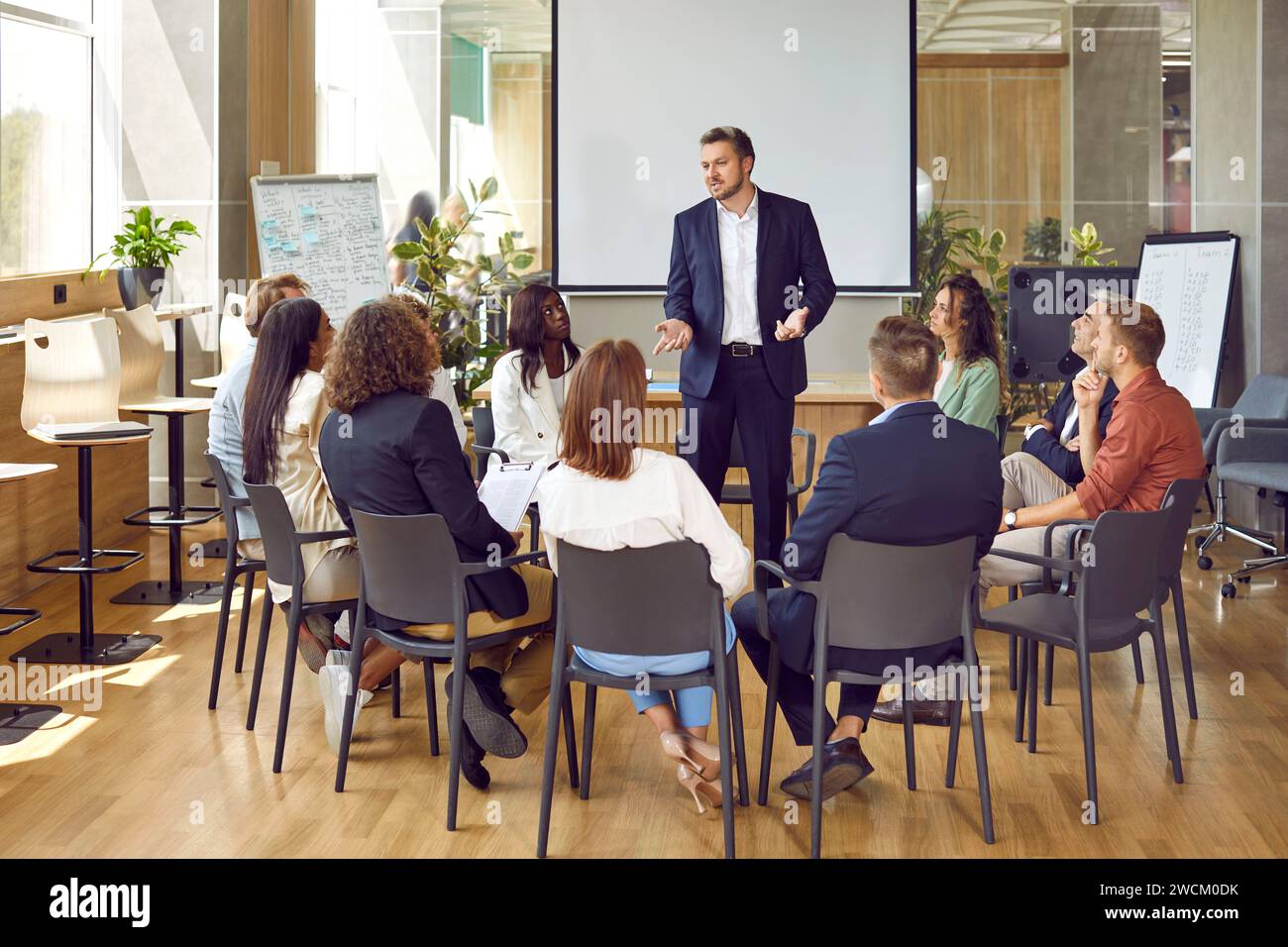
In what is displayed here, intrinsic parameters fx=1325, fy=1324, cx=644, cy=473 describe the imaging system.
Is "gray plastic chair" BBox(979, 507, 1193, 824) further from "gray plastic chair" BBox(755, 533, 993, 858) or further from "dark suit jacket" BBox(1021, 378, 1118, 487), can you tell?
"dark suit jacket" BBox(1021, 378, 1118, 487)

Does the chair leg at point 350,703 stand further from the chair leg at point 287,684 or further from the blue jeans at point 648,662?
the blue jeans at point 648,662

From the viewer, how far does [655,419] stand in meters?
6.18

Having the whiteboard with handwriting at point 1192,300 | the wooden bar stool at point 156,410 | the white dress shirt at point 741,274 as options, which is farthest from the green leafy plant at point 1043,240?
the wooden bar stool at point 156,410

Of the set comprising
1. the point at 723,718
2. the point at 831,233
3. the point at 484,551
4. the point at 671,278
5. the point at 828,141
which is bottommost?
the point at 723,718

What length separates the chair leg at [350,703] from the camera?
3.61 metres

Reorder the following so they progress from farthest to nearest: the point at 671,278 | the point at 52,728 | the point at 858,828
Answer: the point at 671,278, the point at 52,728, the point at 858,828

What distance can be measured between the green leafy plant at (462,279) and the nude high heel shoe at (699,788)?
14.3ft

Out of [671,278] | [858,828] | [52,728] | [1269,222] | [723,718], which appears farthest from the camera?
[1269,222]

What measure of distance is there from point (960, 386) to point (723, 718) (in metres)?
2.24

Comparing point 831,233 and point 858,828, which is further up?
point 831,233

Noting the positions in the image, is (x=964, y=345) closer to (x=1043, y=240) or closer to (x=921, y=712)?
(x=921, y=712)

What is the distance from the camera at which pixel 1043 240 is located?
8.14m

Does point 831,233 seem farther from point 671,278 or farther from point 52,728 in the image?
point 52,728

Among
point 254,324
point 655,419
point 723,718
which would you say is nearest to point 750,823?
point 723,718
